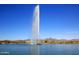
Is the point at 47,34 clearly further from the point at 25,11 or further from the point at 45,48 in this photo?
the point at 25,11

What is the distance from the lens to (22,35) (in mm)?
3049

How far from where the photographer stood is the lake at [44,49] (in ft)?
9.89

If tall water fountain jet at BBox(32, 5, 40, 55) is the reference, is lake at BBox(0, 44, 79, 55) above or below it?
below

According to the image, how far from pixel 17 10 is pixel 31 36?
1.03 feet

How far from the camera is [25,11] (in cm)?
307

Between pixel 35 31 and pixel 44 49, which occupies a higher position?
pixel 35 31

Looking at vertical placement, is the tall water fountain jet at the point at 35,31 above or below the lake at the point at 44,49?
above

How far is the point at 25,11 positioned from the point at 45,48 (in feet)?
1.46

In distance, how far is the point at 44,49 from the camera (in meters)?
3.01

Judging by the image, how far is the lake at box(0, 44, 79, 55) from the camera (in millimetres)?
3014

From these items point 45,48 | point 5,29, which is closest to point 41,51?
point 45,48
